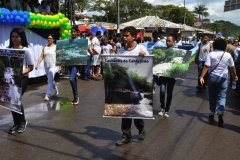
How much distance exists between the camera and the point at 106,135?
5.30 metres

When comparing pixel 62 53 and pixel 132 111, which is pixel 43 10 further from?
pixel 132 111

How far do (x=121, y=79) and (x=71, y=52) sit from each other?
150 inches

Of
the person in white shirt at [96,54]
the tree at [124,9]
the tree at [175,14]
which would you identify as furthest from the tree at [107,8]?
the person in white shirt at [96,54]

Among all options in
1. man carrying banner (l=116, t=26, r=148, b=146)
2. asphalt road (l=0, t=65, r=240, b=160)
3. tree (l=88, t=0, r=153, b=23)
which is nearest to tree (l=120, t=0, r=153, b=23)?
tree (l=88, t=0, r=153, b=23)

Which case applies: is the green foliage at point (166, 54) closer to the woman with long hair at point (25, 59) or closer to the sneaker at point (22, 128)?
the woman with long hair at point (25, 59)

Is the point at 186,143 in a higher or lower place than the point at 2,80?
lower

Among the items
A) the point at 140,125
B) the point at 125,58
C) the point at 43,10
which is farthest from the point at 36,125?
the point at 43,10

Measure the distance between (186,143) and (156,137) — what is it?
521mm

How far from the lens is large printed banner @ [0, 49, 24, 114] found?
4.79 meters

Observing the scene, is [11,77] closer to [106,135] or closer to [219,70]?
[106,135]

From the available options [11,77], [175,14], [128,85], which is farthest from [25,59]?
[175,14]

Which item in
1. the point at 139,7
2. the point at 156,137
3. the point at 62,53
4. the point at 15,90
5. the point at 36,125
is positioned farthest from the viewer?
the point at 139,7

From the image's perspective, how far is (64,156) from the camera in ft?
14.4

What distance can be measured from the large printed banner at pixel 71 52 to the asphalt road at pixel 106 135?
3.38 feet
